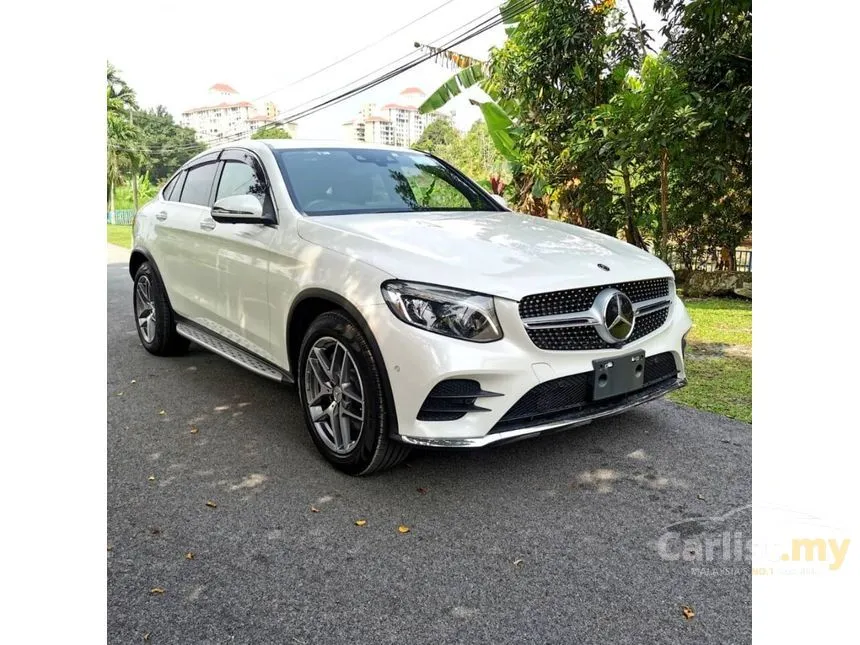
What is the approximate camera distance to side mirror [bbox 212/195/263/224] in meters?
3.96

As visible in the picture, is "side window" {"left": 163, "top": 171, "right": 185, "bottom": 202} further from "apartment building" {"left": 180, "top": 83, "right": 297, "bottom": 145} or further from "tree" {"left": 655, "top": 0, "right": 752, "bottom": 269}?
"apartment building" {"left": 180, "top": 83, "right": 297, "bottom": 145}

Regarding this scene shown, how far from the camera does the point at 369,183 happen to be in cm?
444

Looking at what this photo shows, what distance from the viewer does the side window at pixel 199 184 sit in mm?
5199

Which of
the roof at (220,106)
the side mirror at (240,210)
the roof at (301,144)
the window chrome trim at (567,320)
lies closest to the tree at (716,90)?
the roof at (301,144)

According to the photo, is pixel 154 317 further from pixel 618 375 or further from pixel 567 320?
pixel 618 375

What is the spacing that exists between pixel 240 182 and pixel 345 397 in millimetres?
1978

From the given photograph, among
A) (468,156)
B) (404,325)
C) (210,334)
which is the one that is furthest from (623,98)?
(468,156)

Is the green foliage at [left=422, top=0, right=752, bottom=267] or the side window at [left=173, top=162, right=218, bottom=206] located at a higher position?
the green foliage at [left=422, top=0, right=752, bottom=267]

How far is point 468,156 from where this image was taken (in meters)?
41.3

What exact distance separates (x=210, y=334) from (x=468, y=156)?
3800cm

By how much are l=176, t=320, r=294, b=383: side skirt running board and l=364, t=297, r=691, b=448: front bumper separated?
1.11 m

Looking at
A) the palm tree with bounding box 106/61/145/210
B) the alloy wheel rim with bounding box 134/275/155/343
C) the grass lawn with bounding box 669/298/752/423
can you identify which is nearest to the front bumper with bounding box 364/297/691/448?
the grass lawn with bounding box 669/298/752/423

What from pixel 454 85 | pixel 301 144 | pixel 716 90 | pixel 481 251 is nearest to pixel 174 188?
pixel 301 144
